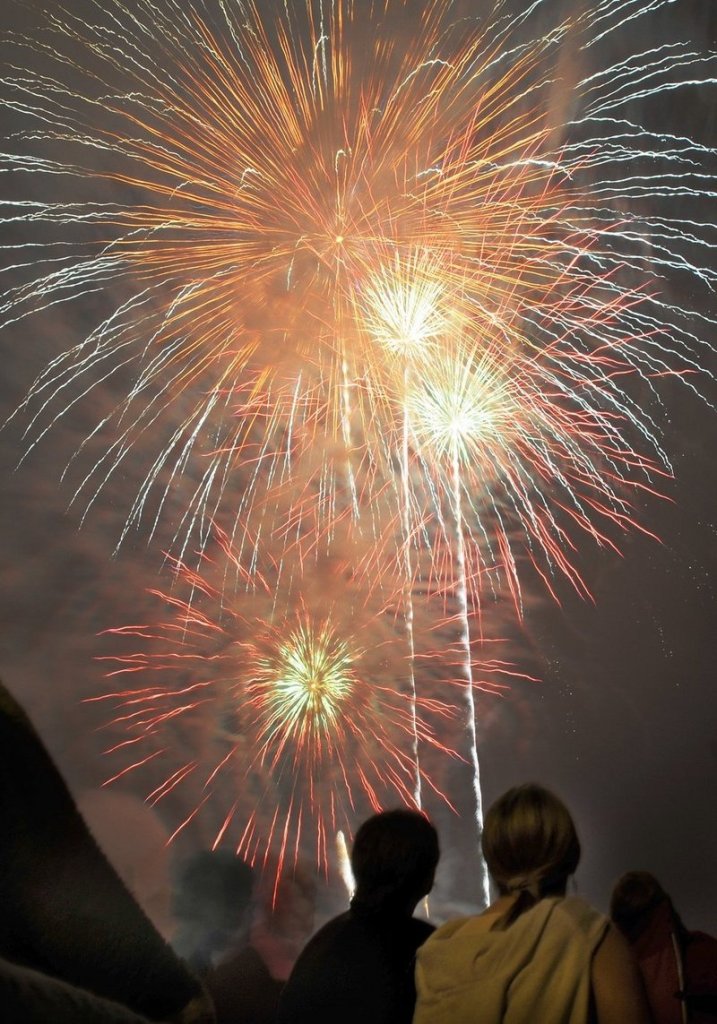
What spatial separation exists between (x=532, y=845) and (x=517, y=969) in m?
0.18

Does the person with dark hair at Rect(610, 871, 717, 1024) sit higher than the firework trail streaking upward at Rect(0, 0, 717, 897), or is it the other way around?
the firework trail streaking upward at Rect(0, 0, 717, 897)

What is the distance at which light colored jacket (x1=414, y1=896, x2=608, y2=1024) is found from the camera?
106 cm

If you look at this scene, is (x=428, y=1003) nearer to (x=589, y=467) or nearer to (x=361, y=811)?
(x=361, y=811)

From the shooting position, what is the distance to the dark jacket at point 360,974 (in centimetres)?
135

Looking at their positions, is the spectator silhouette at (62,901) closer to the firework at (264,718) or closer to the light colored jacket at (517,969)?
Answer: the light colored jacket at (517,969)

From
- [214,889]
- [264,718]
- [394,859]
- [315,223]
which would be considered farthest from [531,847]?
[315,223]

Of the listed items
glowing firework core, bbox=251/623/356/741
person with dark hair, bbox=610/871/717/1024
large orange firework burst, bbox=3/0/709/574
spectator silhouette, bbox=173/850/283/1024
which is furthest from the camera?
glowing firework core, bbox=251/623/356/741

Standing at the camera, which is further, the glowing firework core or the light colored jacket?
the glowing firework core

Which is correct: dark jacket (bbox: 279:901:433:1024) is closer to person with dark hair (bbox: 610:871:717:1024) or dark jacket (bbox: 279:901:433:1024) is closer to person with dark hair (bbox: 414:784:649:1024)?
person with dark hair (bbox: 414:784:649:1024)

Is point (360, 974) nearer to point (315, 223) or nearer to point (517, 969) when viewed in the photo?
point (517, 969)

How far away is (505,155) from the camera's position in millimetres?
5508

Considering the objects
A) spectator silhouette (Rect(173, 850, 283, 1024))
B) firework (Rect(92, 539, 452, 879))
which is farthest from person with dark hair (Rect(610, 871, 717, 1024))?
firework (Rect(92, 539, 452, 879))

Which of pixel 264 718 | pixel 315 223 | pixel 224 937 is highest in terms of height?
pixel 315 223

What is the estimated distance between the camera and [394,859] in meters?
1.40
